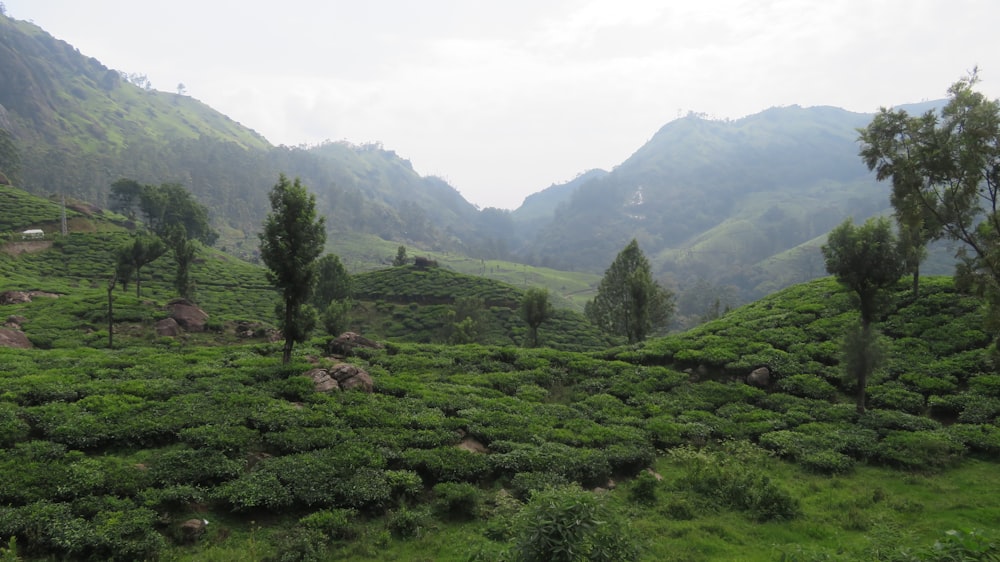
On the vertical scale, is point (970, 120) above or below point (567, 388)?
above

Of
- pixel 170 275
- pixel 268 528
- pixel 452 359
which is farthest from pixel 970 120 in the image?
pixel 170 275

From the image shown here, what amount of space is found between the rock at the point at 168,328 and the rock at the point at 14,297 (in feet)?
45.8

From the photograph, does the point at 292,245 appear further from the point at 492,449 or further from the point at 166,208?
the point at 166,208

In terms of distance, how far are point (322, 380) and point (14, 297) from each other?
3872 centimetres

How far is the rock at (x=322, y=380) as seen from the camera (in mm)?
21438

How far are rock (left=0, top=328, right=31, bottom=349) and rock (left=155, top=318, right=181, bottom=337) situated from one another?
7.59m

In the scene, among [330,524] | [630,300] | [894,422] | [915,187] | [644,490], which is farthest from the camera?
[630,300]

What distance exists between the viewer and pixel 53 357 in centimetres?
2414

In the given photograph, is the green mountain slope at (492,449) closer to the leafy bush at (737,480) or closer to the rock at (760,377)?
the leafy bush at (737,480)

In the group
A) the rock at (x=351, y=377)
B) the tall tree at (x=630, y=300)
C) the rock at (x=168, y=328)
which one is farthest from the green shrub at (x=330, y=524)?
the tall tree at (x=630, y=300)

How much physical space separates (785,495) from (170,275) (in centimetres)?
7672

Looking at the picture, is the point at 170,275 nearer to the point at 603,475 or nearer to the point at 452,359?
the point at 452,359

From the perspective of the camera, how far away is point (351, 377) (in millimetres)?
22953

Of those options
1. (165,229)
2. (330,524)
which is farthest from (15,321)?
(165,229)
